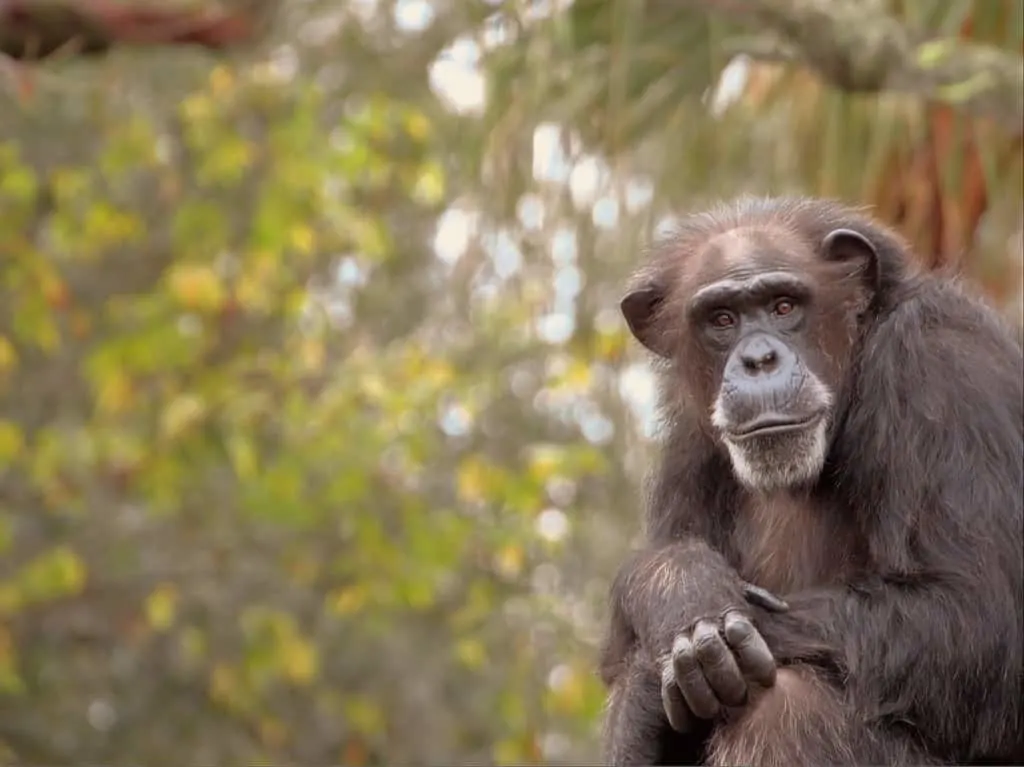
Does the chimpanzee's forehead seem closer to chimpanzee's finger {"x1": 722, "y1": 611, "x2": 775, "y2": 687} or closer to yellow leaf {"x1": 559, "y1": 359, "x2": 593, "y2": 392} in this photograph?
chimpanzee's finger {"x1": 722, "y1": 611, "x2": 775, "y2": 687}

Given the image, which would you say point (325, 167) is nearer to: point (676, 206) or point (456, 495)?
point (456, 495)

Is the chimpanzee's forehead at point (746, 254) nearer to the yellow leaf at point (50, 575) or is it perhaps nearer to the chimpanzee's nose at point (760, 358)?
the chimpanzee's nose at point (760, 358)

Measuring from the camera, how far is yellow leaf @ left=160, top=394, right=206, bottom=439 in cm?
823

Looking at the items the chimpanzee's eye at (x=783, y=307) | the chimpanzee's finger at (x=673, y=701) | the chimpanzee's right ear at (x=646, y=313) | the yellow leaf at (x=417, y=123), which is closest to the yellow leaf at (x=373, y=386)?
the yellow leaf at (x=417, y=123)

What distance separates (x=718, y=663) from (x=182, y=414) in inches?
205

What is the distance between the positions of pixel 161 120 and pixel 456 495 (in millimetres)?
2339

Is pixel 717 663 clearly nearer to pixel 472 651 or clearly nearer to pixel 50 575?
pixel 472 651

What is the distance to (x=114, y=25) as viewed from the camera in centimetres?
550

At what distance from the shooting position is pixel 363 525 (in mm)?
8617

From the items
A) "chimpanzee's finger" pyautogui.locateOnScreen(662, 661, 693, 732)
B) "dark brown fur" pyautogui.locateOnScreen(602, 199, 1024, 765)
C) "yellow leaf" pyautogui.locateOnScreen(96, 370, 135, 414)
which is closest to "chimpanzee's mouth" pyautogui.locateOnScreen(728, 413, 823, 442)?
"dark brown fur" pyautogui.locateOnScreen(602, 199, 1024, 765)

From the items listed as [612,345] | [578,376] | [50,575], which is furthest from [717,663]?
[50,575]

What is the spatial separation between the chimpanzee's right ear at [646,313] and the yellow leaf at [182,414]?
4327mm

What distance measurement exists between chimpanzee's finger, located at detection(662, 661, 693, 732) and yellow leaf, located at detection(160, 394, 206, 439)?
499 cm

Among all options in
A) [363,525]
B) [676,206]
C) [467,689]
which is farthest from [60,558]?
[676,206]
